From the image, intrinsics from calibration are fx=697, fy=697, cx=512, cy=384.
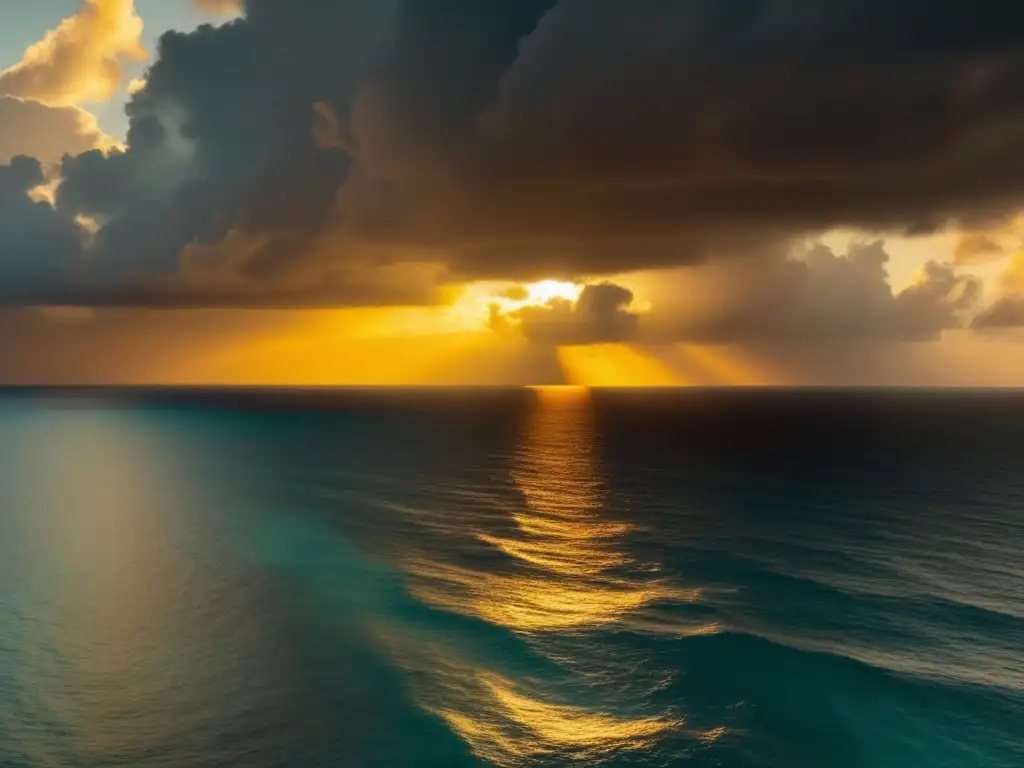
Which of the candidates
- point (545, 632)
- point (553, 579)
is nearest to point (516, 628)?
point (545, 632)

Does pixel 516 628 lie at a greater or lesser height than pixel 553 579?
lesser

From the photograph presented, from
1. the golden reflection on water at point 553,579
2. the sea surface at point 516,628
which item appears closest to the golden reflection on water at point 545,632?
the golden reflection on water at point 553,579

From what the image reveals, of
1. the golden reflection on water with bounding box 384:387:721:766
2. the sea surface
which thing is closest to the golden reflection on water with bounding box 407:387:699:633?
the golden reflection on water with bounding box 384:387:721:766

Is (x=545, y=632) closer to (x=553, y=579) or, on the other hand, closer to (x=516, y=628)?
(x=516, y=628)

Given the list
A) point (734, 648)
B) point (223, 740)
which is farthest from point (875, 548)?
point (223, 740)

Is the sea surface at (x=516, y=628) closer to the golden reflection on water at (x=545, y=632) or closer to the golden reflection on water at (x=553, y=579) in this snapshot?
the golden reflection on water at (x=545, y=632)

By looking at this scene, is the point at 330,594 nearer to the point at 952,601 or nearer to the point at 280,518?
the point at 280,518
